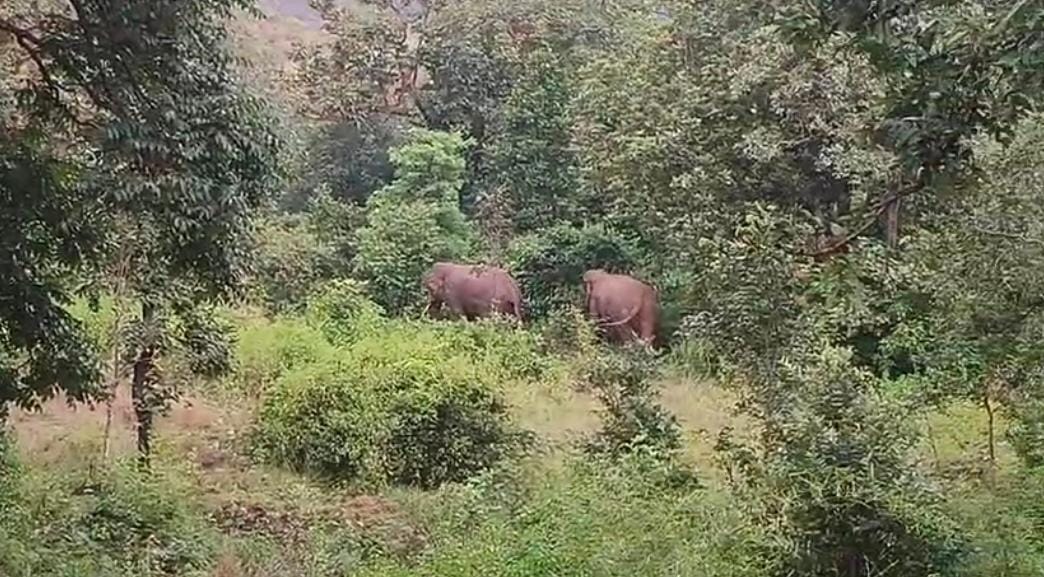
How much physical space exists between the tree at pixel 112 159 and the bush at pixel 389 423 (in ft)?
8.70

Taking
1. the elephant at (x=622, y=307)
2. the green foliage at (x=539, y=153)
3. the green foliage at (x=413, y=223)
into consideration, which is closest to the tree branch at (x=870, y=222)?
the elephant at (x=622, y=307)

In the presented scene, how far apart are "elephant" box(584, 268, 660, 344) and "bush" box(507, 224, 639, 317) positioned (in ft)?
3.48

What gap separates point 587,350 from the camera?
12.1 m

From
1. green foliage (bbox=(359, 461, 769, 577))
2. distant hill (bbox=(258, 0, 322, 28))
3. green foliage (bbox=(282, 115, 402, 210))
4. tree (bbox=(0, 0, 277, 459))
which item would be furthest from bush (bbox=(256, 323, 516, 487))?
distant hill (bbox=(258, 0, 322, 28))

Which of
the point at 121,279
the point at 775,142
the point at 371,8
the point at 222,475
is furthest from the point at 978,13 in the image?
the point at 371,8

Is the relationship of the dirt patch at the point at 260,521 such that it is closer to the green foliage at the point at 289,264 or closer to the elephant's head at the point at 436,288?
the green foliage at the point at 289,264

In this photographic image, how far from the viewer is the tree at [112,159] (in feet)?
18.2

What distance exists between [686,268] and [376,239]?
458 cm

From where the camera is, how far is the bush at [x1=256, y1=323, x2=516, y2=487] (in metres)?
8.98

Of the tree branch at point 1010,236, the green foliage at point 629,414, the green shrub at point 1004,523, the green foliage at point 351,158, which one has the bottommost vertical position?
the green shrub at point 1004,523

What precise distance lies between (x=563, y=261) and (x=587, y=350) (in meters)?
4.17

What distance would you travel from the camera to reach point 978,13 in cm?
351

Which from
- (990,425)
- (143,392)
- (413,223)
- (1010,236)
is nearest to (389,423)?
(143,392)

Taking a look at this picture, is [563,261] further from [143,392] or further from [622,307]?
[143,392]
